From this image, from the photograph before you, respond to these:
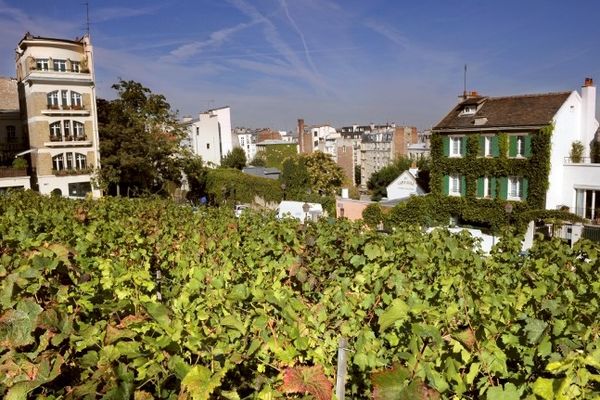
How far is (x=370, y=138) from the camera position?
3297 inches

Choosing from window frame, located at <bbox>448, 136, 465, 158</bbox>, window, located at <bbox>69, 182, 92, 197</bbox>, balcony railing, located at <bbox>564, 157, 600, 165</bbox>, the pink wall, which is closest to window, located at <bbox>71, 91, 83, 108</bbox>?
window, located at <bbox>69, 182, 92, 197</bbox>

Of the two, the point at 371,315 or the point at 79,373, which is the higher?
the point at 79,373

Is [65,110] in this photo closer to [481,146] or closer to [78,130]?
[78,130]

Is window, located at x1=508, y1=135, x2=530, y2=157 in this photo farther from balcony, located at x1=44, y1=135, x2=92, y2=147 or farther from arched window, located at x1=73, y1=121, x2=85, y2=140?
arched window, located at x1=73, y1=121, x2=85, y2=140

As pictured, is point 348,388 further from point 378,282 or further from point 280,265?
point 280,265

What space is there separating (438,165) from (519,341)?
29.1 metres

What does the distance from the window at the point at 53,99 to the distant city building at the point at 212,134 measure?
113ft

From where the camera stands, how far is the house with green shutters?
26016 millimetres

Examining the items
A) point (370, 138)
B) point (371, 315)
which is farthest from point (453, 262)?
point (370, 138)

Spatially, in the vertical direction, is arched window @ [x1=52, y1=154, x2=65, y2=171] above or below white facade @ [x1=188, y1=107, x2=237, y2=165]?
below

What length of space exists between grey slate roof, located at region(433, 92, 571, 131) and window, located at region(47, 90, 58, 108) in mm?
24960

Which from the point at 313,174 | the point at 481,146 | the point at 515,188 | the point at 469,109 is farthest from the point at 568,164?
the point at 313,174

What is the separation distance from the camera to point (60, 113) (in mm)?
32688

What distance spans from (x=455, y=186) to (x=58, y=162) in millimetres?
26186
